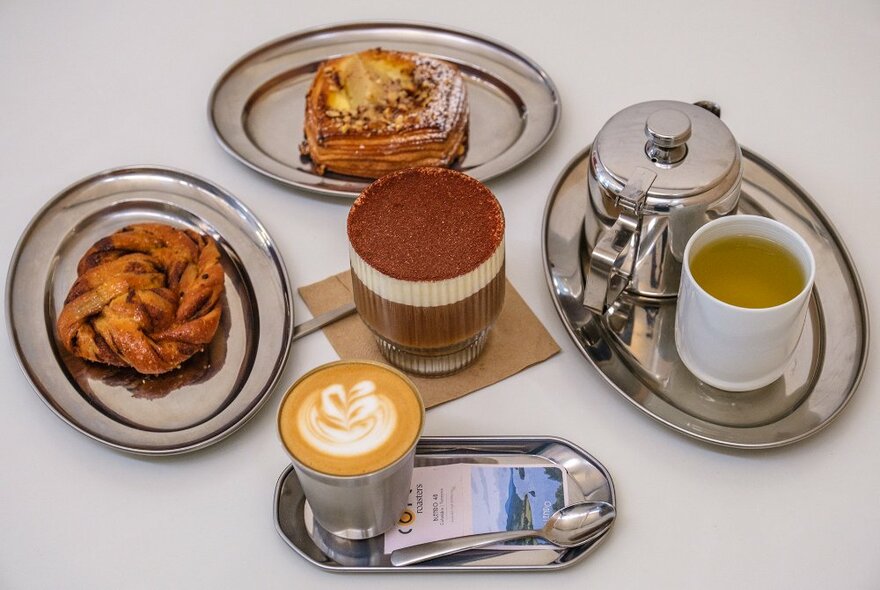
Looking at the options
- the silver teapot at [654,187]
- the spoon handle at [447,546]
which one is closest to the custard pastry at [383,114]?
the silver teapot at [654,187]

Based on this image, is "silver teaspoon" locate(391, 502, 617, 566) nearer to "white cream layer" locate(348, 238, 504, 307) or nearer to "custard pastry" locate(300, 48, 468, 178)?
"white cream layer" locate(348, 238, 504, 307)

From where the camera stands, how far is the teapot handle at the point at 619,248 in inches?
42.0

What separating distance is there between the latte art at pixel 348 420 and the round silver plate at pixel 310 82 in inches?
16.7

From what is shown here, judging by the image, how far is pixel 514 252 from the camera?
128 centimetres

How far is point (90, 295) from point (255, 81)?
1.72 feet

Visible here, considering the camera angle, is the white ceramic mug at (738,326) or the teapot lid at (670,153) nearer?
the white ceramic mug at (738,326)

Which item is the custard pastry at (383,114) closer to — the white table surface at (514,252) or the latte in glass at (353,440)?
the white table surface at (514,252)

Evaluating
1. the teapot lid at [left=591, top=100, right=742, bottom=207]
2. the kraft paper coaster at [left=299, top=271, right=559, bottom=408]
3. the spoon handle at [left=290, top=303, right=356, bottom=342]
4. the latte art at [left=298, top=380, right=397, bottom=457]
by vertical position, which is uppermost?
the teapot lid at [left=591, top=100, right=742, bottom=207]

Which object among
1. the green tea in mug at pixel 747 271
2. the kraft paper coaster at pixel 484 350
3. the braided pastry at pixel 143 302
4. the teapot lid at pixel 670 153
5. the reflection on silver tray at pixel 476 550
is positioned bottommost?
the reflection on silver tray at pixel 476 550

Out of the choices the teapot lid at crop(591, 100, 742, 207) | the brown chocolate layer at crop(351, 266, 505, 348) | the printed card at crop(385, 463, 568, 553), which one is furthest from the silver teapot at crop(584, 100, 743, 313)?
the printed card at crop(385, 463, 568, 553)

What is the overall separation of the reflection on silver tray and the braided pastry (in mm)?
225

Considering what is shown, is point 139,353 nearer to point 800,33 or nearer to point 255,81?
point 255,81

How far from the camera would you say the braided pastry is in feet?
3.61

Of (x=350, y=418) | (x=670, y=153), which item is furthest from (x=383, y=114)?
(x=350, y=418)
